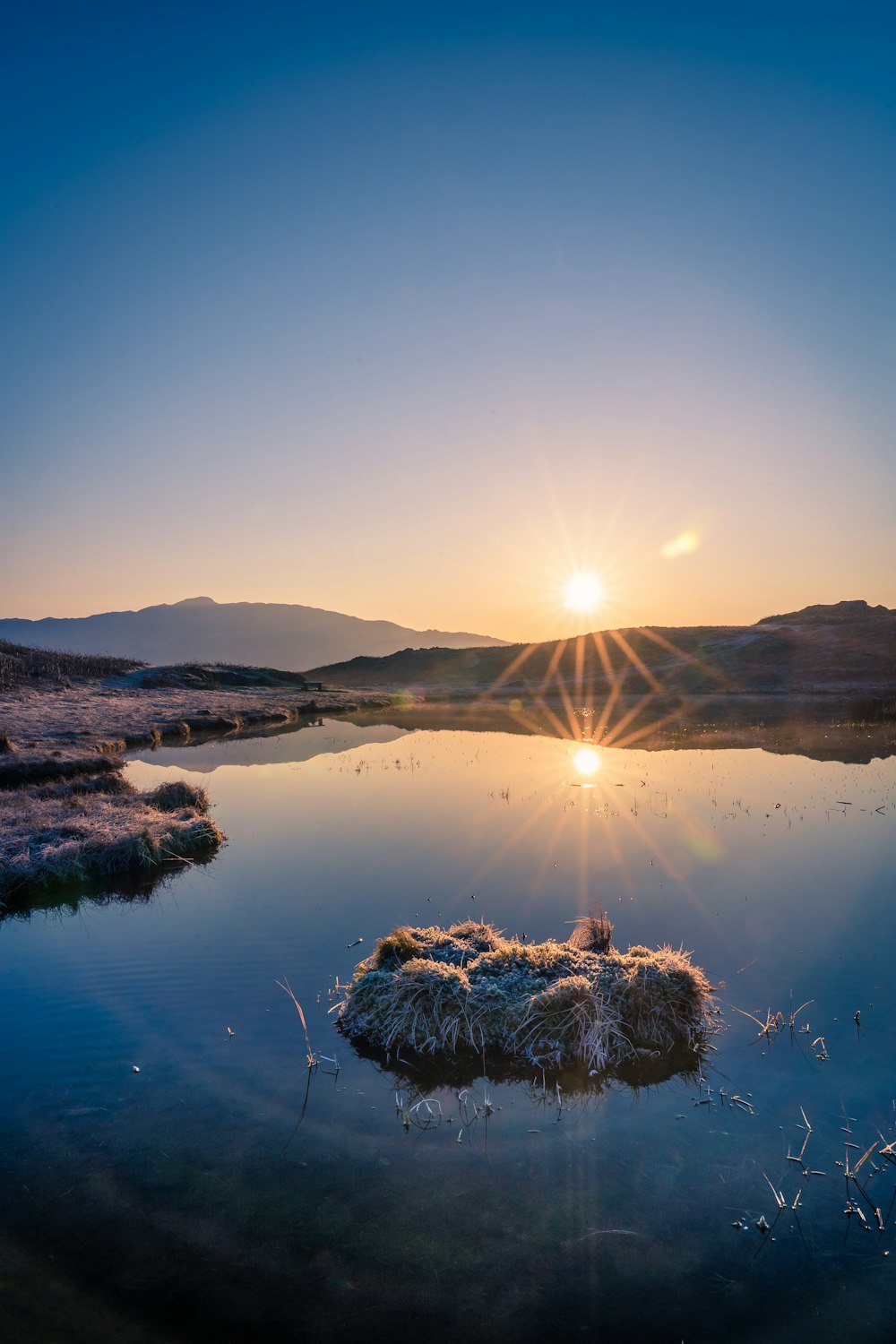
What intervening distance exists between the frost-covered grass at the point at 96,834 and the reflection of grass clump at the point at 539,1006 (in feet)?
34.7

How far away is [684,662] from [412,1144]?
98.2 metres

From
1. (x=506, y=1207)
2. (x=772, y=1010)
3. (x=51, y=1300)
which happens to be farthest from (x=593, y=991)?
(x=51, y=1300)

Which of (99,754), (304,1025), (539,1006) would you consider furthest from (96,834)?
(99,754)

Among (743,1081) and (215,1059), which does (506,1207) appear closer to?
(743,1081)

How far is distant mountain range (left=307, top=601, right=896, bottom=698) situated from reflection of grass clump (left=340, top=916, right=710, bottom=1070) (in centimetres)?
6807

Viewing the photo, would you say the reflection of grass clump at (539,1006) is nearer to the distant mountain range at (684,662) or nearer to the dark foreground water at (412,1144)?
the dark foreground water at (412,1144)

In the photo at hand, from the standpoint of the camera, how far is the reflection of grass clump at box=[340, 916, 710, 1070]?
1070 centimetres

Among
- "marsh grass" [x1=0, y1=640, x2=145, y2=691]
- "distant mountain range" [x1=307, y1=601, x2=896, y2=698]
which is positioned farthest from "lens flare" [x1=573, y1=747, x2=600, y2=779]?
"marsh grass" [x1=0, y1=640, x2=145, y2=691]

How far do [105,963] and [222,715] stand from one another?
153 feet

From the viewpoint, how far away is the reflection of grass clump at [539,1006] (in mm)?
10703

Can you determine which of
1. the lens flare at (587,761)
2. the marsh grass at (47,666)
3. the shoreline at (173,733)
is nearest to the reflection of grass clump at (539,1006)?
the shoreline at (173,733)

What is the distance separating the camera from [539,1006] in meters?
11.0

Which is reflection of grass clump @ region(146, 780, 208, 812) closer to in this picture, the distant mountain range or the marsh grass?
the marsh grass

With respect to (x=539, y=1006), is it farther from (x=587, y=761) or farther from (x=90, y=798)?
(x=587, y=761)
